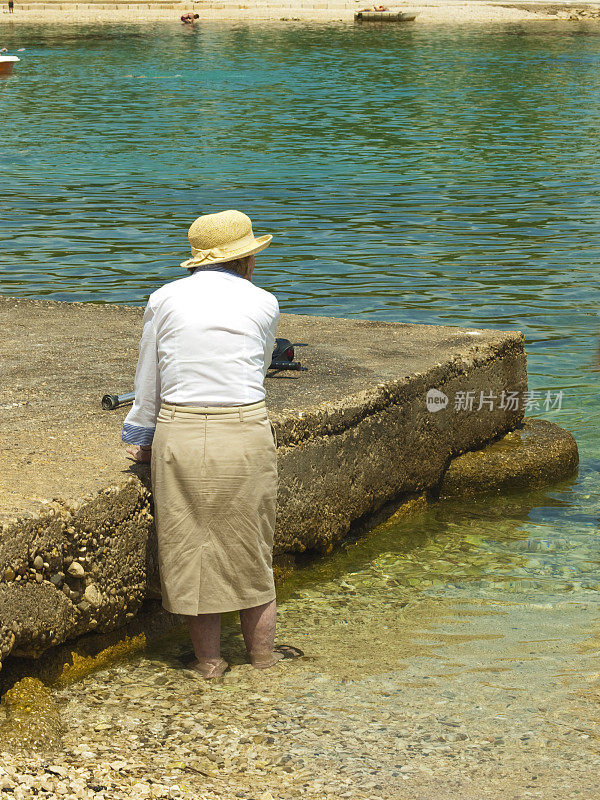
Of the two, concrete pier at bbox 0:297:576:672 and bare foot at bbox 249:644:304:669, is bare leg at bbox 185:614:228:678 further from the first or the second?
concrete pier at bbox 0:297:576:672

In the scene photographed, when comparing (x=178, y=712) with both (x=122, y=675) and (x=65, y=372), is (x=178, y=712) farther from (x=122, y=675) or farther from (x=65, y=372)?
(x=65, y=372)

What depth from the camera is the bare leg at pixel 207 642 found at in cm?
443

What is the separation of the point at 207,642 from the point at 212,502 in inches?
25.1

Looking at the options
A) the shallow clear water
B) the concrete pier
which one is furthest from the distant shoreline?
the concrete pier

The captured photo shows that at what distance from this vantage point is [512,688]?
14.9 feet

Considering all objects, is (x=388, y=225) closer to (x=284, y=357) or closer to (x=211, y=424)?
(x=284, y=357)

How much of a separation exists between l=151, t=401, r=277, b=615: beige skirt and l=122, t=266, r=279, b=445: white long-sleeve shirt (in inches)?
2.7

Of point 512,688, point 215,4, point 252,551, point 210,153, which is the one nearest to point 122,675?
point 252,551

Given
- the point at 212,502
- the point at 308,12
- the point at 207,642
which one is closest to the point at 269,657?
the point at 207,642

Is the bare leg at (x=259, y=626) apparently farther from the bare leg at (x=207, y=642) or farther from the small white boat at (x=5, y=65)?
the small white boat at (x=5, y=65)

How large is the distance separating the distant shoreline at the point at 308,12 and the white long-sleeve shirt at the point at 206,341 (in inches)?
2735

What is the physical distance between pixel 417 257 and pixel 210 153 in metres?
9.56

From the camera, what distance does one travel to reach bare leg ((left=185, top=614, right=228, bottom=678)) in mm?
4434

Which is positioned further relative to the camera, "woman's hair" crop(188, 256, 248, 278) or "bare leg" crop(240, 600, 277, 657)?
Result: "bare leg" crop(240, 600, 277, 657)
